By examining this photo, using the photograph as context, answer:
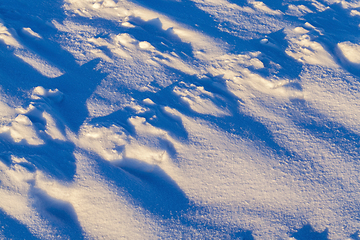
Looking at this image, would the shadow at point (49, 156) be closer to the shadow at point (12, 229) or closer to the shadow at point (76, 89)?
the shadow at point (76, 89)

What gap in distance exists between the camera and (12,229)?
10.8 ft

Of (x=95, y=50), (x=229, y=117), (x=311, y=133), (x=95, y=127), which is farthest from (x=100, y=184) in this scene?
(x=311, y=133)

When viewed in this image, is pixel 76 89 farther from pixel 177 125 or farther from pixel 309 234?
pixel 309 234

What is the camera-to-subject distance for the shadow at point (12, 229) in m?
3.27

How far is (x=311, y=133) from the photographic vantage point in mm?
4117

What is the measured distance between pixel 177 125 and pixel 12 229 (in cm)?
256

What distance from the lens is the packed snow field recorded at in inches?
138

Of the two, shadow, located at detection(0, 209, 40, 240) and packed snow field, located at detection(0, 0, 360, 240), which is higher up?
packed snow field, located at detection(0, 0, 360, 240)

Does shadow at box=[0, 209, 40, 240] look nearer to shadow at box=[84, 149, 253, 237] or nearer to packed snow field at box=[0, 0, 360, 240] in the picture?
packed snow field at box=[0, 0, 360, 240]

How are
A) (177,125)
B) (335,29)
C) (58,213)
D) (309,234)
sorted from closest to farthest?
1. (58,213)
2. (309,234)
3. (177,125)
4. (335,29)

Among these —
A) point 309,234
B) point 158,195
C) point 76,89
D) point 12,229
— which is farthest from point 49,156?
point 309,234

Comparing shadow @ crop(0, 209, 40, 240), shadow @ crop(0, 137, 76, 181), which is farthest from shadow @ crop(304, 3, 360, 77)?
shadow @ crop(0, 209, 40, 240)

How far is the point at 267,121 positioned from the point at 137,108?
6.86ft

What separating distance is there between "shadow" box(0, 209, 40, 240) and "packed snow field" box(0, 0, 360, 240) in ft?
0.05
